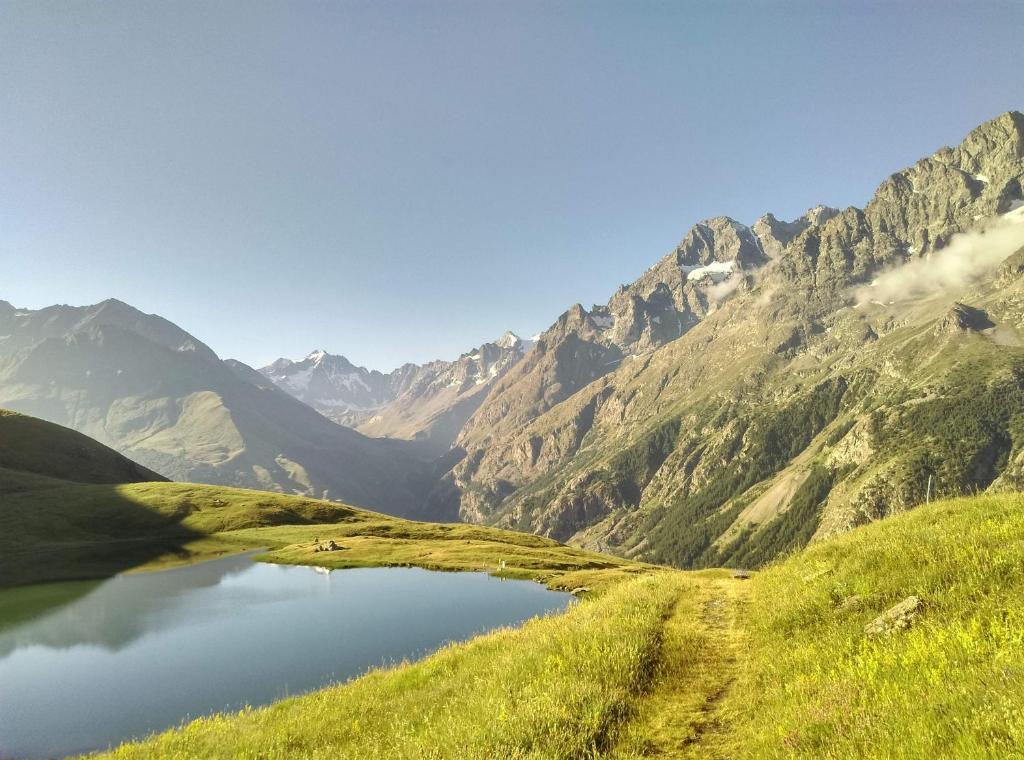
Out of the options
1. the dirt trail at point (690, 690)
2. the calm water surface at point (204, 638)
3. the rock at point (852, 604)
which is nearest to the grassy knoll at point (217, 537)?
the calm water surface at point (204, 638)

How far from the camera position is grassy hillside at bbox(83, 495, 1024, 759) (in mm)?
7844

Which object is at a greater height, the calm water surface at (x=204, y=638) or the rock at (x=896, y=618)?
the rock at (x=896, y=618)

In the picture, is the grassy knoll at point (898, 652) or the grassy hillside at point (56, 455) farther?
the grassy hillside at point (56, 455)

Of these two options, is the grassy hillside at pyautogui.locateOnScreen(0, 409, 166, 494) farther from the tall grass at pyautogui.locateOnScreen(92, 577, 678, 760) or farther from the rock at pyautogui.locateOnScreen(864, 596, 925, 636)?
the rock at pyautogui.locateOnScreen(864, 596, 925, 636)

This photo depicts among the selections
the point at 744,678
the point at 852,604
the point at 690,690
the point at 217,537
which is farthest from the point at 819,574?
the point at 217,537

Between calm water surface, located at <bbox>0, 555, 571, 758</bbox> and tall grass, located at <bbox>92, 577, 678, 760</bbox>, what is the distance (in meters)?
18.4

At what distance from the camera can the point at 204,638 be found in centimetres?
4347

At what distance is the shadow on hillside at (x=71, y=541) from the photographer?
6103cm

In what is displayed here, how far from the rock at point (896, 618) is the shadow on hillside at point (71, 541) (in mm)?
70135

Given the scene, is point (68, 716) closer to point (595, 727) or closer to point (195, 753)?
point (195, 753)

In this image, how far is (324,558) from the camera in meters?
75.9

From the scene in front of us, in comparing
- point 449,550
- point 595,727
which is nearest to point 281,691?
point 595,727

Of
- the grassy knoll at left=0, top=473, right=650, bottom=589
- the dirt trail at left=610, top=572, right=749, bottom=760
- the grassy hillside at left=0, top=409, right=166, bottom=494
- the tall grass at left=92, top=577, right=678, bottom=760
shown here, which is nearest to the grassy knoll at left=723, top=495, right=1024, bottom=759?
the dirt trail at left=610, top=572, right=749, bottom=760

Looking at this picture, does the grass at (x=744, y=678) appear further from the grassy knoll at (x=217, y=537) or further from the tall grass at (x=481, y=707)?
the grassy knoll at (x=217, y=537)
